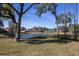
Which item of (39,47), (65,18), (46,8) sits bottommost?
(39,47)

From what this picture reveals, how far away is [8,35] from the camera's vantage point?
545 centimetres

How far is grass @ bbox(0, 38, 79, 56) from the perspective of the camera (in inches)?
212

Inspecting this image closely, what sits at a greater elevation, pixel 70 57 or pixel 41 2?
pixel 41 2

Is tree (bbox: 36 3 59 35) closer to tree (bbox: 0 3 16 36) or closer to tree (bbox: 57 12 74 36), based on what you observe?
tree (bbox: 57 12 74 36)

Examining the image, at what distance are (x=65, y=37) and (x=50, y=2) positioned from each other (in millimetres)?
513

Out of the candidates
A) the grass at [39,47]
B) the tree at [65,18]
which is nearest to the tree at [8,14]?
the grass at [39,47]

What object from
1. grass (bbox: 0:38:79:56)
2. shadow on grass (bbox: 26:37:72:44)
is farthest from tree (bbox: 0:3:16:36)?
shadow on grass (bbox: 26:37:72:44)

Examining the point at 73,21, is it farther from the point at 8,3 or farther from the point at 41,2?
the point at 8,3

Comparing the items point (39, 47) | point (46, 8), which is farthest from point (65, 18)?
point (39, 47)

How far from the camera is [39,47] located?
5418 millimetres

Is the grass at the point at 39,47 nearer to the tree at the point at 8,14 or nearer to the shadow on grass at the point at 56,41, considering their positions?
the shadow on grass at the point at 56,41

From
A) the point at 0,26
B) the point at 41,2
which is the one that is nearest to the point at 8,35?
the point at 0,26

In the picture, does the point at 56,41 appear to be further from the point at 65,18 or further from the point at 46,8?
the point at 46,8

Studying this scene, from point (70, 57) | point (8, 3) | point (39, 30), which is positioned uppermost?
point (8, 3)
